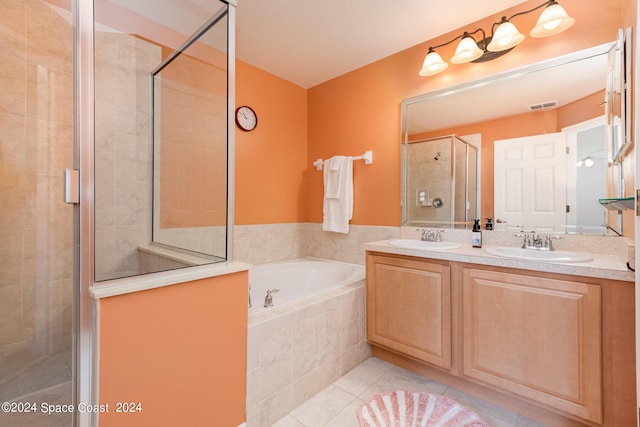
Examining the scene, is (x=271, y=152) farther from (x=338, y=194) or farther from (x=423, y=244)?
(x=423, y=244)

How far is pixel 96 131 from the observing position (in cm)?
102

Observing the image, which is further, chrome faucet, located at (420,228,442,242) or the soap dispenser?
chrome faucet, located at (420,228,442,242)

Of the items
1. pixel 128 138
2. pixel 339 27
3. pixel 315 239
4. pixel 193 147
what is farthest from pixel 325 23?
pixel 315 239

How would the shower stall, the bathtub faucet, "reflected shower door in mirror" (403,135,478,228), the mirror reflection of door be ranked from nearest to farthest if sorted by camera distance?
the shower stall
the mirror reflection of door
"reflected shower door in mirror" (403,135,478,228)
the bathtub faucet

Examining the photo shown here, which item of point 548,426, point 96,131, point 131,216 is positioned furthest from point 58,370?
point 548,426

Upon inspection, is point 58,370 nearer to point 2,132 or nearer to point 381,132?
point 2,132

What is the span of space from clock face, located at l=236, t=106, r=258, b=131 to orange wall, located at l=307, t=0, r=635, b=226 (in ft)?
2.32

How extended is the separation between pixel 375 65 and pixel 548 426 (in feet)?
9.06

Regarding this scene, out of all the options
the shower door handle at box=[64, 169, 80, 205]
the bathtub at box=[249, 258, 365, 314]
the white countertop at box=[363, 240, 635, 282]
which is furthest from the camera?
the bathtub at box=[249, 258, 365, 314]

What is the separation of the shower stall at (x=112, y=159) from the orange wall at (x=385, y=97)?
1.45 meters

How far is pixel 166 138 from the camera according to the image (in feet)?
5.95

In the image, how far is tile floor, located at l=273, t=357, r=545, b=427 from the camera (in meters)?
1.43

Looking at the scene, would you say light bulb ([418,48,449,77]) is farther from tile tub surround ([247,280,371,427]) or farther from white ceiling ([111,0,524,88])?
tile tub surround ([247,280,371,427])

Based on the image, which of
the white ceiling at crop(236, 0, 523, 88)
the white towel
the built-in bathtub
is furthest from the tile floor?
the white ceiling at crop(236, 0, 523, 88)
